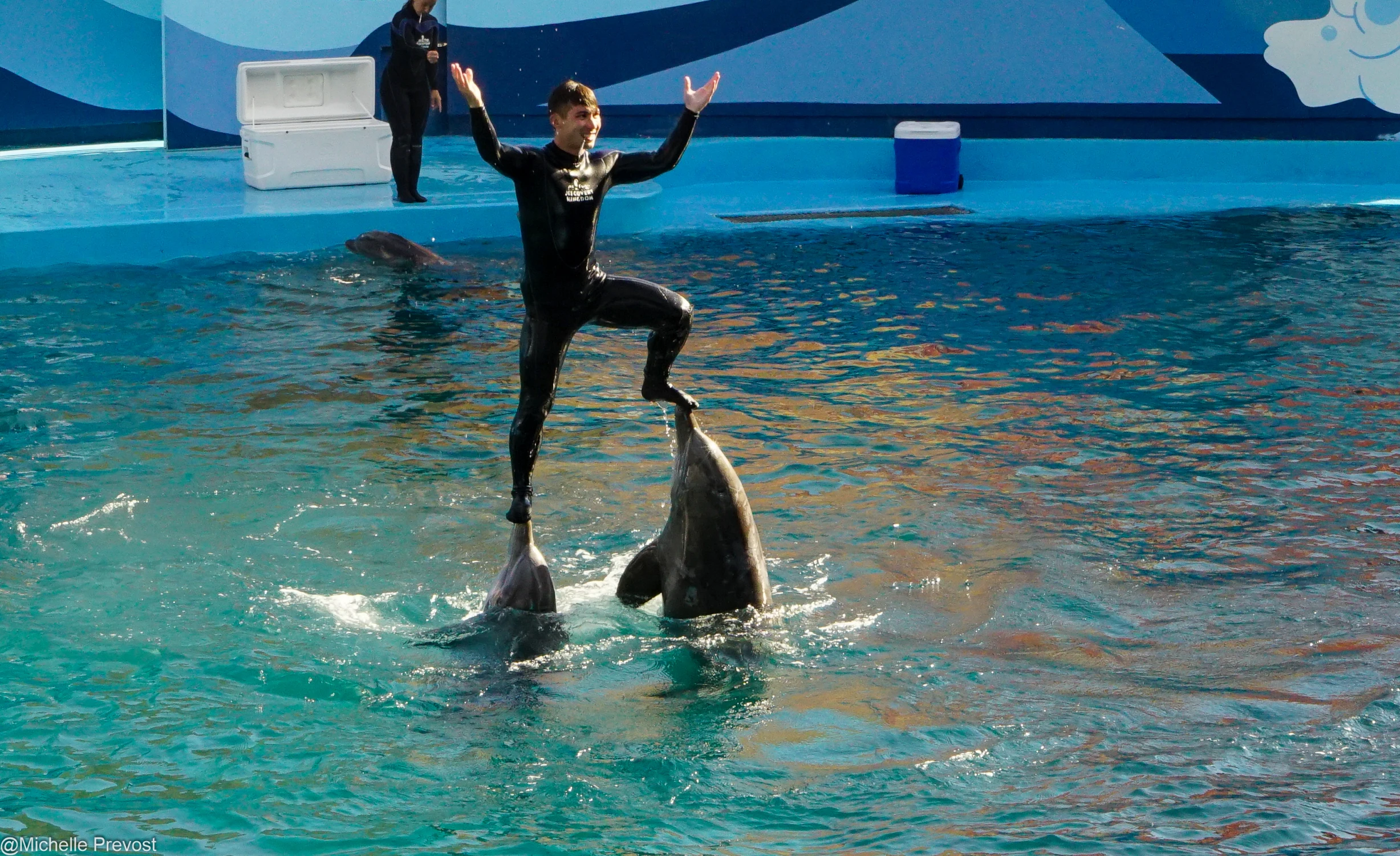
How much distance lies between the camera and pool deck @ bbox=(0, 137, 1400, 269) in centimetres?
1208

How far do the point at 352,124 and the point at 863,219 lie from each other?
4.99 meters

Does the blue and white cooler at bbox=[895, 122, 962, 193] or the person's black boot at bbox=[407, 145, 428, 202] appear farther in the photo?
the blue and white cooler at bbox=[895, 122, 962, 193]

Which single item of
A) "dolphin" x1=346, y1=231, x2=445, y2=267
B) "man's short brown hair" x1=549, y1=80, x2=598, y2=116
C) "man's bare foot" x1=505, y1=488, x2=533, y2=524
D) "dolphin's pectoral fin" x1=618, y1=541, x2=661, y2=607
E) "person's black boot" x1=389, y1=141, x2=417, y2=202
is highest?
"man's short brown hair" x1=549, y1=80, x2=598, y2=116

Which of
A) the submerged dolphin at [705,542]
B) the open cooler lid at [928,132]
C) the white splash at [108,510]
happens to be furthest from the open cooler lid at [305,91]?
the submerged dolphin at [705,542]

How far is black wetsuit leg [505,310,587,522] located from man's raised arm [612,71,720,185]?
0.53 m

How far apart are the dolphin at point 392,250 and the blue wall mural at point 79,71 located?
588 cm

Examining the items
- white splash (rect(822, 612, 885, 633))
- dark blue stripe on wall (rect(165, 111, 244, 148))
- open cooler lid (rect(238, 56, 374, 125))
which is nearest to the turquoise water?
white splash (rect(822, 612, 885, 633))

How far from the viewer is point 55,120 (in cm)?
1602

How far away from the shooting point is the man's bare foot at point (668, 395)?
16.5ft

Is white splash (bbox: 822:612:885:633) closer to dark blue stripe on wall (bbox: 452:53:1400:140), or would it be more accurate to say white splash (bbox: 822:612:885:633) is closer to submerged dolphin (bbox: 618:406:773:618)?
submerged dolphin (bbox: 618:406:773:618)

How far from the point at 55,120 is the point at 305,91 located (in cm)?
369

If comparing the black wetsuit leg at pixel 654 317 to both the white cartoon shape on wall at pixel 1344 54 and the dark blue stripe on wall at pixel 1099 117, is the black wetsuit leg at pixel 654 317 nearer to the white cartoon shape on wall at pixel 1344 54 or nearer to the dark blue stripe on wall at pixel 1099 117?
the dark blue stripe on wall at pixel 1099 117

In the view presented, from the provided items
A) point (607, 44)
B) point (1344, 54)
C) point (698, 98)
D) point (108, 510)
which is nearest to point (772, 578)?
point (698, 98)

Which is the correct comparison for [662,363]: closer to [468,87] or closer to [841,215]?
[468,87]
